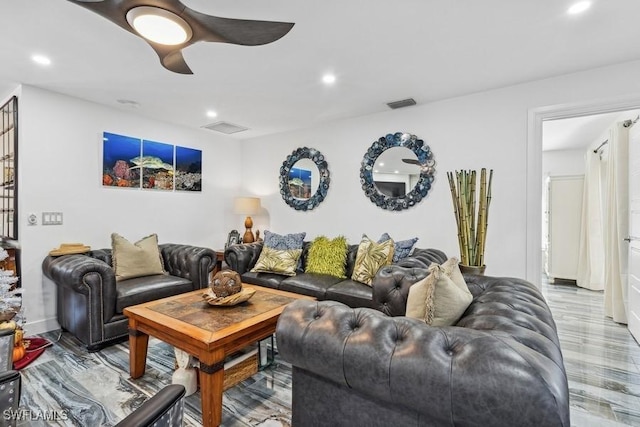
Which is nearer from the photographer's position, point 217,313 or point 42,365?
point 217,313

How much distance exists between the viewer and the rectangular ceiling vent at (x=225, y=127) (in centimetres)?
438

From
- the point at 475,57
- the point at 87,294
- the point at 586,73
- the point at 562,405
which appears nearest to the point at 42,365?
the point at 87,294

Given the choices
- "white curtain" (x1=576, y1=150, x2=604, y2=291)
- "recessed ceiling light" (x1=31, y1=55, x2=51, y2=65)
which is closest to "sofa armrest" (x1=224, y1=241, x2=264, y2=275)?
"recessed ceiling light" (x1=31, y1=55, x2=51, y2=65)

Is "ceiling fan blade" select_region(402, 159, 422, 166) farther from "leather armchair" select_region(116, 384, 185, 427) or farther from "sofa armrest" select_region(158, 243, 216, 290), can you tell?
"leather armchair" select_region(116, 384, 185, 427)

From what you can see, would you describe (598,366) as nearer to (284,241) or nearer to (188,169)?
(284,241)

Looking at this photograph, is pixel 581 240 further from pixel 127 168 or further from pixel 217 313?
pixel 127 168

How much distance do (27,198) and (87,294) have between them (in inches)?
51.2

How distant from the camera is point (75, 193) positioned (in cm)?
340

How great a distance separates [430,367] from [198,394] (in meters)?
1.78

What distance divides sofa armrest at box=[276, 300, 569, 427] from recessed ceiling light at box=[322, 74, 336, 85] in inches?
88.6

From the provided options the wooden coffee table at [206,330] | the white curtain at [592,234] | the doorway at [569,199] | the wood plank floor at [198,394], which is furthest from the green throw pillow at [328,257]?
the white curtain at [592,234]

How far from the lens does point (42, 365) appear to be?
96.7 inches

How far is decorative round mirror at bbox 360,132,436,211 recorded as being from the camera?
356 centimetres

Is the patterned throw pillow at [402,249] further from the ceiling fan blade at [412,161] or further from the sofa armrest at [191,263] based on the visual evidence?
the sofa armrest at [191,263]
